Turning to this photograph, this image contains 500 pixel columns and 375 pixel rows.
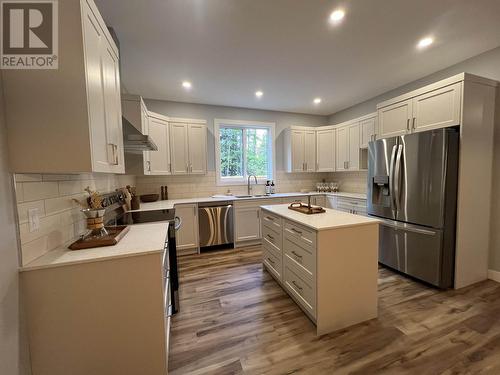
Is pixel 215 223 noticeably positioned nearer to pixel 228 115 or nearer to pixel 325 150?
pixel 228 115

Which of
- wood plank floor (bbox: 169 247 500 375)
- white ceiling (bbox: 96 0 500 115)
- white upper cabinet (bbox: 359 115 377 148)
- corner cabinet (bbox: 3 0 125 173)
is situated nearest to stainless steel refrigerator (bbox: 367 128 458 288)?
Result: wood plank floor (bbox: 169 247 500 375)

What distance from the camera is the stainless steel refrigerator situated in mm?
2225

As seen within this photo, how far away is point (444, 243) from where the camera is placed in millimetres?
2260

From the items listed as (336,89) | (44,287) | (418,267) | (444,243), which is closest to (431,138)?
(444,243)

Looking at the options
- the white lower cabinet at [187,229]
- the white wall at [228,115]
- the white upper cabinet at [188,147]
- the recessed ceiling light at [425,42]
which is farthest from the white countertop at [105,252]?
the recessed ceiling light at [425,42]

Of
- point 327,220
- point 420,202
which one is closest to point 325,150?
point 420,202

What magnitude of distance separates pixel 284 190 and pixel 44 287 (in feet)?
13.7

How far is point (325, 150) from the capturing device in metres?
4.57

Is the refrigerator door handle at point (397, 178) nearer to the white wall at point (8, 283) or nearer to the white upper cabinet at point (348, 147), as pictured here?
the white upper cabinet at point (348, 147)

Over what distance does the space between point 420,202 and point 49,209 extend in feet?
11.0

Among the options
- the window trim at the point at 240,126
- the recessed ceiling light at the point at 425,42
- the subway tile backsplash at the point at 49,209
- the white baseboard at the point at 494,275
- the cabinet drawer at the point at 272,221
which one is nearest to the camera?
the subway tile backsplash at the point at 49,209

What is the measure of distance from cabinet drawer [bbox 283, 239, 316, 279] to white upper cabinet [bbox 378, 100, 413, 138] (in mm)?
2097

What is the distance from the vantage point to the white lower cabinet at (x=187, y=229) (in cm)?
343

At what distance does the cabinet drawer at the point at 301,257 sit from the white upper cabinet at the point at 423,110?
208cm
